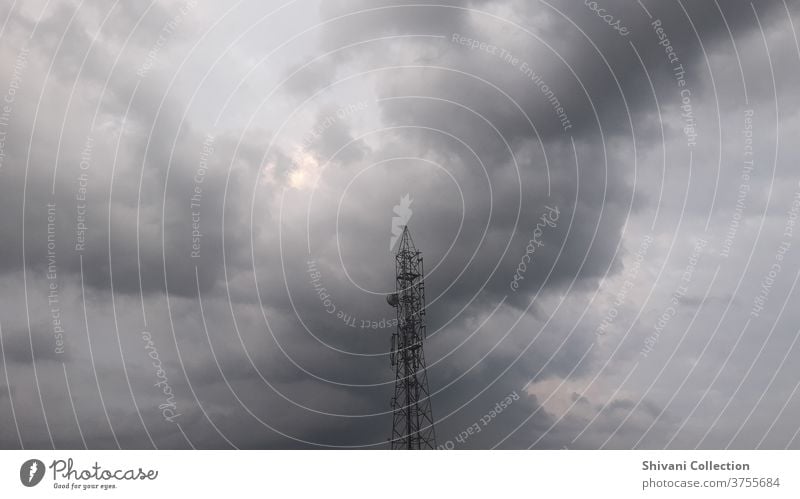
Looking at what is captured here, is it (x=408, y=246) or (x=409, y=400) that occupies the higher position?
(x=408, y=246)

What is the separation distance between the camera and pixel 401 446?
178ft

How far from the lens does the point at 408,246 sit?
54.9 metres

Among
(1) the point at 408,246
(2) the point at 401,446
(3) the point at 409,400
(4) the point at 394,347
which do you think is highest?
(1) the point at 408,246
